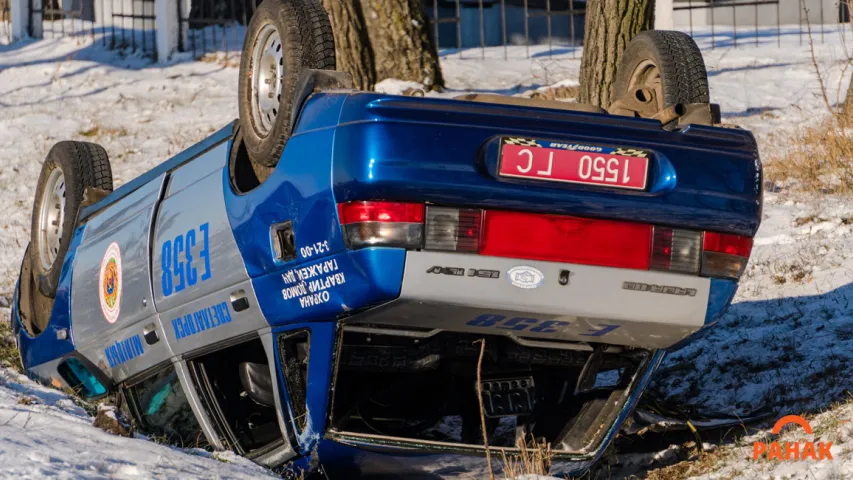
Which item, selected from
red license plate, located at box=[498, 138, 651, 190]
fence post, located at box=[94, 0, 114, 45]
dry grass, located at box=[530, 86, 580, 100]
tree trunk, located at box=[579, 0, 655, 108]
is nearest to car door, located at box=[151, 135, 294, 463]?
red license plate, located at box=[498, 138, 651, 190]

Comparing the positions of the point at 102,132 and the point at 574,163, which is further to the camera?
the point at 102,132

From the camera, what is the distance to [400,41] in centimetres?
1277

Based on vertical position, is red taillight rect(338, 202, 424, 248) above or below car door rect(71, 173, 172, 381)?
above

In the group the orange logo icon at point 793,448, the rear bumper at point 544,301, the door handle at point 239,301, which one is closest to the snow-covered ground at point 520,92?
the orange logo icon at point 793,448

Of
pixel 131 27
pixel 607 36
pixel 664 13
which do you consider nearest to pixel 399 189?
pixel 607 36

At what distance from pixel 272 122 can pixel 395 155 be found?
129 cm

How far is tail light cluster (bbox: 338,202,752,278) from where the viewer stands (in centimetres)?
448

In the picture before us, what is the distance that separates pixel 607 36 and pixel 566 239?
6010 mm

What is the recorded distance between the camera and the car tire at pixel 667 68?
564 centimetres

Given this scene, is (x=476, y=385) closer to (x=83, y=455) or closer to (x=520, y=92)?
(x=83, y=455)

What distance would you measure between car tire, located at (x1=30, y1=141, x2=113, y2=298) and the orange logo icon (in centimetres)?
457

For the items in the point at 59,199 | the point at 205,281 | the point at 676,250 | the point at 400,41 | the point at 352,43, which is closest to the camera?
the point at 676,250

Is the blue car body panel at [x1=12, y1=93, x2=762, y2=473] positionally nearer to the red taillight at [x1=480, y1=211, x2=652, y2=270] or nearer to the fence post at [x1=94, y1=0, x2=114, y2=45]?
the red taillight at [x1=480, y1=211, x2=652, y2=270]

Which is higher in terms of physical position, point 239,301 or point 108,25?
point 108,25
